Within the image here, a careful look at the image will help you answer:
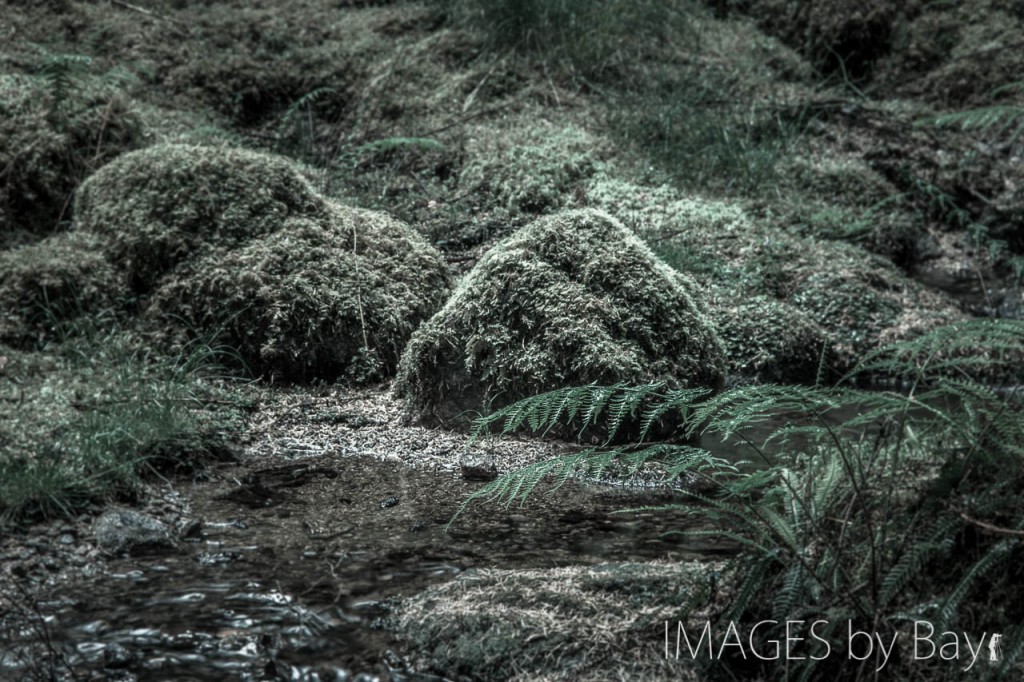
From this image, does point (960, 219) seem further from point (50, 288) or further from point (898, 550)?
point (50, 288)

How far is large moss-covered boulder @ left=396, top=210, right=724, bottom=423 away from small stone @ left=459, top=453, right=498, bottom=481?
34 cm

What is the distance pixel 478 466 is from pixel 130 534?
59.8 inches

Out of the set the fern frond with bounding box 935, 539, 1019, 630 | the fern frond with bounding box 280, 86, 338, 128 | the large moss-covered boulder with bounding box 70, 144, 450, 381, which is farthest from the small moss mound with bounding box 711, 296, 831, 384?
the fern frond with bounding box 280, 86, 338, 128

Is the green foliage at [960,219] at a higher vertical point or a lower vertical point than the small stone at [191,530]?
higher

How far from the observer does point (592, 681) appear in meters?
2.09

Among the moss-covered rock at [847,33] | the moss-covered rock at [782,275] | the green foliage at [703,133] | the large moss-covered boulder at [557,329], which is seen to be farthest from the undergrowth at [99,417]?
the moss-covered rock at [847,33]

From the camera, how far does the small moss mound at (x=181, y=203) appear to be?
210 inches

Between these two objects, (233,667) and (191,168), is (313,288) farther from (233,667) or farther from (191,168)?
(233,667)

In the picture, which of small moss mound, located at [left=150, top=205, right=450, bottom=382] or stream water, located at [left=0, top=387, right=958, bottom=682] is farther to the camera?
small moss mound, located at [left=150, top=205, right=450, bottom=382]

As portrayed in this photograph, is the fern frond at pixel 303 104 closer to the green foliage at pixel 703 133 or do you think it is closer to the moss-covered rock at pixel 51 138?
the moss-covered rock at pixel 51 138

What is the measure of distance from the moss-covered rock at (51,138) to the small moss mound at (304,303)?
1.60m

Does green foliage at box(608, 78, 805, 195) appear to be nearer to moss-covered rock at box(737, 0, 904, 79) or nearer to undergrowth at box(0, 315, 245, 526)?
moss-covered rock at box(737, 0, 904, 79)

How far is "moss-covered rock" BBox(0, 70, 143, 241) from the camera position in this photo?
19.7ft

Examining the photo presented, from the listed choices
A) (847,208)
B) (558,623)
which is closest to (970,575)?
(558,623)
